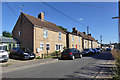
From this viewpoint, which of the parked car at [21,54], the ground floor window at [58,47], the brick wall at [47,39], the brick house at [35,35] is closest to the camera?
the parked car at [21,54]

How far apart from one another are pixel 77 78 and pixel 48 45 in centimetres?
1576

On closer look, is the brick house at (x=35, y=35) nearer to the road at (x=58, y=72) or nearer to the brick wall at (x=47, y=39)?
the brick wall at (x=47, y=39)

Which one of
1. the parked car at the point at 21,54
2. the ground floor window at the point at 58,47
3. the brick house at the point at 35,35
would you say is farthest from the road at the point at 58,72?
the ground floor window at the point at 58,47

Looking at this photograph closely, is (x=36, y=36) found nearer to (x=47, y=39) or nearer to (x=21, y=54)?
(x=47, y=39)

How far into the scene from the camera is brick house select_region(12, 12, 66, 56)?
17922mm

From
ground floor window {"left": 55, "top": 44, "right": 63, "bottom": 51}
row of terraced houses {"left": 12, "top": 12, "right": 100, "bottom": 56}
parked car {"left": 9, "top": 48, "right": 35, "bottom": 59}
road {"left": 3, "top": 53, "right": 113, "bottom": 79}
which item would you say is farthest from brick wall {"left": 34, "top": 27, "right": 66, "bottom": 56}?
road {"left": 3, "top": 53, "right": 113, "bottom": 79}

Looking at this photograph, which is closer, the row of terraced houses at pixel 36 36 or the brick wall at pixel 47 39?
the row of terraced houses at pixel 36 36

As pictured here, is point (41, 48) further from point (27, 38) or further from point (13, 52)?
point (13, 52)

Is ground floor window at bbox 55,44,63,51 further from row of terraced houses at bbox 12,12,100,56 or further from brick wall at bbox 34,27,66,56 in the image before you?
brick wall at bbox 34,27,66,56

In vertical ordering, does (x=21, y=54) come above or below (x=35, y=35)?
below

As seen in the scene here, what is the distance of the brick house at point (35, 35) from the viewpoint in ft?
58.8

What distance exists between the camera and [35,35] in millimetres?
17969

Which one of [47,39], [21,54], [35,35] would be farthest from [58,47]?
[21,54]

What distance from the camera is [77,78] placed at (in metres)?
5.65
